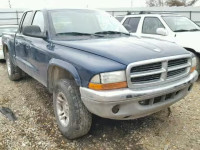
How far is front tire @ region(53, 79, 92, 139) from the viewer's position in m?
2.65

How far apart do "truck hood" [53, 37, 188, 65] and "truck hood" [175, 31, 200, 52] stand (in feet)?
8.07

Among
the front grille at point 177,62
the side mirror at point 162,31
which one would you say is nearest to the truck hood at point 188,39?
the side mirror at point 162,31

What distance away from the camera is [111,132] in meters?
3.14

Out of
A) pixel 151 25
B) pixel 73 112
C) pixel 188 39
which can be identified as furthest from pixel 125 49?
pixel 151 25

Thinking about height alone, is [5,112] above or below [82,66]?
below

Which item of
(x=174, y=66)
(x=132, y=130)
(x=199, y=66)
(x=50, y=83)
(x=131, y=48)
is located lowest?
(x=132, y=130)

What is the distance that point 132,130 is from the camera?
10.4ft

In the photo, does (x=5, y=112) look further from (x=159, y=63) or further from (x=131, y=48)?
(x=159, y=63)

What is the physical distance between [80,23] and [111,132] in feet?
5.78

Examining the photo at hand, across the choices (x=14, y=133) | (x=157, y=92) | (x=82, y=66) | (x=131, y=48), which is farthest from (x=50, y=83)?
(x=157, y=92)

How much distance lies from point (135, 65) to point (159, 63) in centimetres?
39

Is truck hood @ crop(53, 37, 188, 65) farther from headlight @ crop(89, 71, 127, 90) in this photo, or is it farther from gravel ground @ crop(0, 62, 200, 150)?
gravel ground @ crop(0, 62, 200, 150)

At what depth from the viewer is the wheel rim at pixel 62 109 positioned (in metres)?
2.95

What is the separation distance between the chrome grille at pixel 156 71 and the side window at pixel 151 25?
3.65 metres
